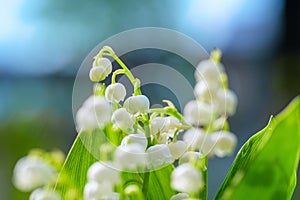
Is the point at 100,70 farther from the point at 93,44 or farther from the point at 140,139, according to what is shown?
the point at 93,44

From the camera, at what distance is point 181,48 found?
9.39ft

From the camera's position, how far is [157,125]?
0.37 metres

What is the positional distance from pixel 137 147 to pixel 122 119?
0.04m

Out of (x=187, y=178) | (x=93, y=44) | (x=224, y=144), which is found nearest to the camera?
(x=187, y=178)

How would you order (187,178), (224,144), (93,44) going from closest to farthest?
(187,178) → (224,144) → (93,44)

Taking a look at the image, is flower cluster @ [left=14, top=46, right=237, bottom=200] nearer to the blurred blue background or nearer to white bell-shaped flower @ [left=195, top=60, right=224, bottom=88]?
white bell-shaped flower @ [left=195, top=60, right=224, bottom=88]

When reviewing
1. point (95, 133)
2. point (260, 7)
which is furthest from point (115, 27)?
point (95, 133)

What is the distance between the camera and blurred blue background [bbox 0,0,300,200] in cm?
236

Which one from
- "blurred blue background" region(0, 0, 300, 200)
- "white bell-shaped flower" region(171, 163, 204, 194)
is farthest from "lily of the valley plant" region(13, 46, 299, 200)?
"blurred blue background" region(0, 0, 300, 200)

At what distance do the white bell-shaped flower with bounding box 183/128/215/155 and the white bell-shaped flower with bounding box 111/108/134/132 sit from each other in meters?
0.05

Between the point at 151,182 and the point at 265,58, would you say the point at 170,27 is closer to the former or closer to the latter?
the point at 265,58

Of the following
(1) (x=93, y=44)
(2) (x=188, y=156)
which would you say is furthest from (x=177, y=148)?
(1) (x=93, y=44)

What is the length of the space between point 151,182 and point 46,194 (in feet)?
0.41

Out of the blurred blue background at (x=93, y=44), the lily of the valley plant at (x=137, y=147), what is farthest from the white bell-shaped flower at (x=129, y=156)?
the blurred blue background at (x=93, y=44)
